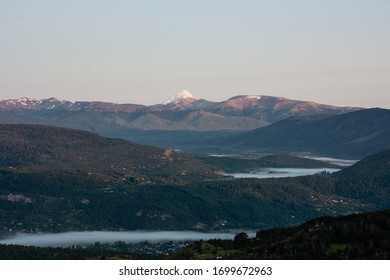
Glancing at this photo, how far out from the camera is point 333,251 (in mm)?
126375

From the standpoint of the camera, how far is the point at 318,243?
131 m

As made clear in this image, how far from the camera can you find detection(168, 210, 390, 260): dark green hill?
407ft

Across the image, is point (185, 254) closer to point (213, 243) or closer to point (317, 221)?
point (213, 243)

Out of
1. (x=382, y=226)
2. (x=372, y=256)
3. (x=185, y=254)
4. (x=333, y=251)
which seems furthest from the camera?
(x=185, y=254)

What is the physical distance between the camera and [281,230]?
161m

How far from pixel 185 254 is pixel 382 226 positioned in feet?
122

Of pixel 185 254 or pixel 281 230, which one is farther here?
pixel 281 230

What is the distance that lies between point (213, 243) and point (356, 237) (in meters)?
36.4

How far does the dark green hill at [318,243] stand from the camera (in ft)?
407

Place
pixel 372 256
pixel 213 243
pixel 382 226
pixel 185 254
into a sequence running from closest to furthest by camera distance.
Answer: pixel 372 256 < pixel 382 226 < pixel 185 254 < pixel 213 243
